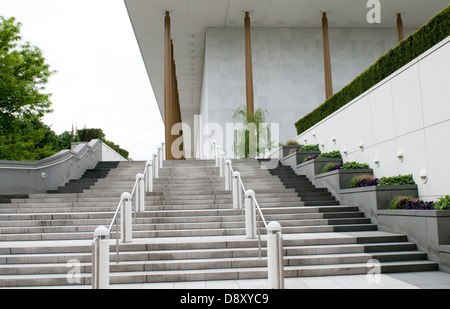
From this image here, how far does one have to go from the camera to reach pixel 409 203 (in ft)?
28.8

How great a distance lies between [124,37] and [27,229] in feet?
61.8

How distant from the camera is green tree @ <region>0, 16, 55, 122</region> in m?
15.6

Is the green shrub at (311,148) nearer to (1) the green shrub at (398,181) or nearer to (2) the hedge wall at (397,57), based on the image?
(2) the hedge wall at (397,57)

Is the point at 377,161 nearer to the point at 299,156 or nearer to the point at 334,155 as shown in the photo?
the point at 334,155

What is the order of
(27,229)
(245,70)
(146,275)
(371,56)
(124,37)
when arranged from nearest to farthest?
(146,275), (27,229), (245,70), (371,56), (124,37)

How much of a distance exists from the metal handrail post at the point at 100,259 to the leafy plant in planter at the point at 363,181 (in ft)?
23.8

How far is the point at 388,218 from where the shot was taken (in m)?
9.18

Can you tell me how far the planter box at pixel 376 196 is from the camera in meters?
9.45

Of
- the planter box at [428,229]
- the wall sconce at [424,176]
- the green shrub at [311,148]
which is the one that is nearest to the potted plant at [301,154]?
the green shrub at [311,148]

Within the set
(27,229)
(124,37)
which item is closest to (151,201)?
(27,229)

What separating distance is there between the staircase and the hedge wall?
3.14 m

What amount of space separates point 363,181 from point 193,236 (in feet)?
15.6
